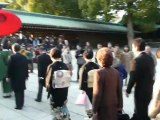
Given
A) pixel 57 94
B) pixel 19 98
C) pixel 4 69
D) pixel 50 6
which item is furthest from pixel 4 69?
pixel 50 6

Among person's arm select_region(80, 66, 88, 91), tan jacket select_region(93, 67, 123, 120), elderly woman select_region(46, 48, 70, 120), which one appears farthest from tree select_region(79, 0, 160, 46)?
tan jacket select_region(93, 67, 123, 120)

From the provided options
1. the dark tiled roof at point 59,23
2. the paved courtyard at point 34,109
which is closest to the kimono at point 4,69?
the paved courtyard at point 34,109

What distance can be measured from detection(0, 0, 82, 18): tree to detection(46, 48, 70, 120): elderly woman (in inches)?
1131

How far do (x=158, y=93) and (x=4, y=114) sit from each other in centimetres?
459

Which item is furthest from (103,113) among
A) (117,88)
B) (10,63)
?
(10,63)

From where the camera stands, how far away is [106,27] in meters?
37.1

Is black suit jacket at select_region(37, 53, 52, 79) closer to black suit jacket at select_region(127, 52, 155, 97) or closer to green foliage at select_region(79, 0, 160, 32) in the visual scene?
black suit jacket at select_region(127, 52, 155, 97)

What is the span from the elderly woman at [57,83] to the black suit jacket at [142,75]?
120cm

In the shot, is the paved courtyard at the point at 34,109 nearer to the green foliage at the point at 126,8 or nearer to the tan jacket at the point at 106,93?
the tan jacket at the point at 106,93

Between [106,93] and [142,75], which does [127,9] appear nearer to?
[142,75]

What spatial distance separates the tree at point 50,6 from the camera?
34781mm

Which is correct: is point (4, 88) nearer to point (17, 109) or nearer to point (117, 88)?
point (17, 109)

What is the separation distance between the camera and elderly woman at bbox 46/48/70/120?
615cm

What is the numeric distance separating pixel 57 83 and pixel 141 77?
4.96 ft
